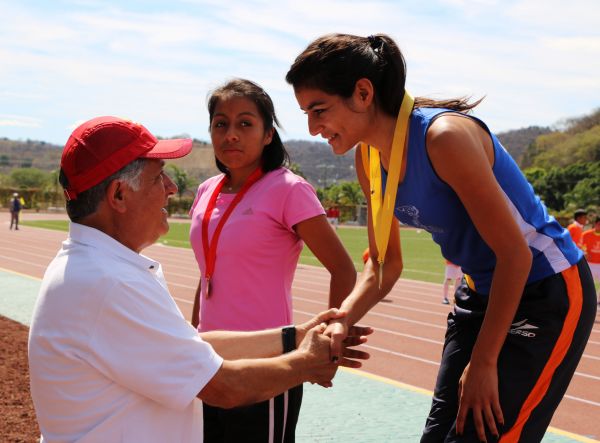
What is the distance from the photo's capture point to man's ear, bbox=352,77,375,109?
105 inches

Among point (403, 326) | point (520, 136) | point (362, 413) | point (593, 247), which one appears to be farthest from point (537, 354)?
point (520, 136)

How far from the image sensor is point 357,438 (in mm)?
5285

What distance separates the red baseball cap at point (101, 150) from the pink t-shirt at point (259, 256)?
3.14 ft

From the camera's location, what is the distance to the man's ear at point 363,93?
2.66m

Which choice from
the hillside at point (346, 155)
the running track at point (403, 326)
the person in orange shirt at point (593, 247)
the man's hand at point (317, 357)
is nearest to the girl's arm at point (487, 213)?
the man's hand at point (317, 357)

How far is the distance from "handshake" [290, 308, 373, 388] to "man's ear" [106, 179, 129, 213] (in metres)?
0.79

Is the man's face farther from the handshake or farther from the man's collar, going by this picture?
the handshake

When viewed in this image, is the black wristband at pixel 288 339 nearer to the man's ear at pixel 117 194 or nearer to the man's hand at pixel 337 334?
the man's hand at pixel 337 334

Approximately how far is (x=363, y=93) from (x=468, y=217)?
1.80 feet

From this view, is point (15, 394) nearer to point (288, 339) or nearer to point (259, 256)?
point (259, 256)

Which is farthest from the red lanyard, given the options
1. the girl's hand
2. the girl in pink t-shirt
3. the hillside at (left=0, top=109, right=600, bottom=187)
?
the hillside at (left=0, top=109, right=600, bottom=187)

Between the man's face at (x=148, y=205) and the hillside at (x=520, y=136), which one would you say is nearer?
the man's face at (x=148, y=205)

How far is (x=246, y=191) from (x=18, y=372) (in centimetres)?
361

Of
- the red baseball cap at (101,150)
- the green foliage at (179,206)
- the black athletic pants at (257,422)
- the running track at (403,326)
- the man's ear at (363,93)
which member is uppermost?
the man's ear at (363,93)
